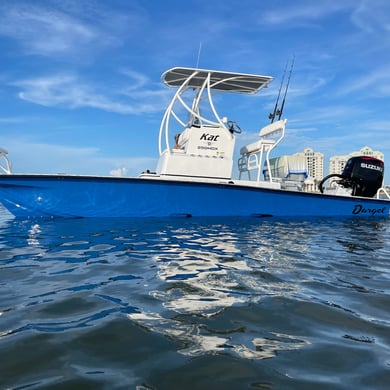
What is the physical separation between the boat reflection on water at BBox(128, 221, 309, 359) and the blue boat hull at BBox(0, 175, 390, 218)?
12.2ft

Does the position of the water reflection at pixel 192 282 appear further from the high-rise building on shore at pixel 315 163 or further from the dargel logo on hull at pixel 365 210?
the high-rise building on shore at pixel 315 163

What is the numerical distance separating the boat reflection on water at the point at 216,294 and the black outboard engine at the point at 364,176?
7026 millimetres

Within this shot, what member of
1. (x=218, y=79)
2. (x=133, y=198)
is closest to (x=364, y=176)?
(x=218, y=79)

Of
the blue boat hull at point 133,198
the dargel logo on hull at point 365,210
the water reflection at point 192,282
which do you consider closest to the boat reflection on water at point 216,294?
the water reflection at point 192,282

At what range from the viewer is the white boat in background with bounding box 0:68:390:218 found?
8.18m

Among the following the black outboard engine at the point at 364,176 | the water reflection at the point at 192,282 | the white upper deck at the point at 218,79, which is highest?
the white upper deck at the point at 218,79

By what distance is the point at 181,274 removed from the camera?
3215mm

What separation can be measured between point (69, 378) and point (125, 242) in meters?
3.76

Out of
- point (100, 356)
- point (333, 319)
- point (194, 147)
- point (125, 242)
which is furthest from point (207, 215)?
point (100, 356)

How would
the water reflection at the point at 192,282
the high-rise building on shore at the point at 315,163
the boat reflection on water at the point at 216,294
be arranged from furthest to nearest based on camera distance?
the high-rise building on shore at the point at 315,163
the water reflection at the point at 192,282
the boat reflection on water at the point at 216,294

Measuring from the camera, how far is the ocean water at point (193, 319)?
1.51 metres

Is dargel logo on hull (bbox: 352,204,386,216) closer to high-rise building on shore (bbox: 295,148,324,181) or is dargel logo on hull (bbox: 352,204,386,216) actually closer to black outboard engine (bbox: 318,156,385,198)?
black outboard engine (bbox: 318,156,385,198)

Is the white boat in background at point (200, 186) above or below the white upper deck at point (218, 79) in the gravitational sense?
below

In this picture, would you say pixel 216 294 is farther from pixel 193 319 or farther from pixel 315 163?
pixel 315 163
